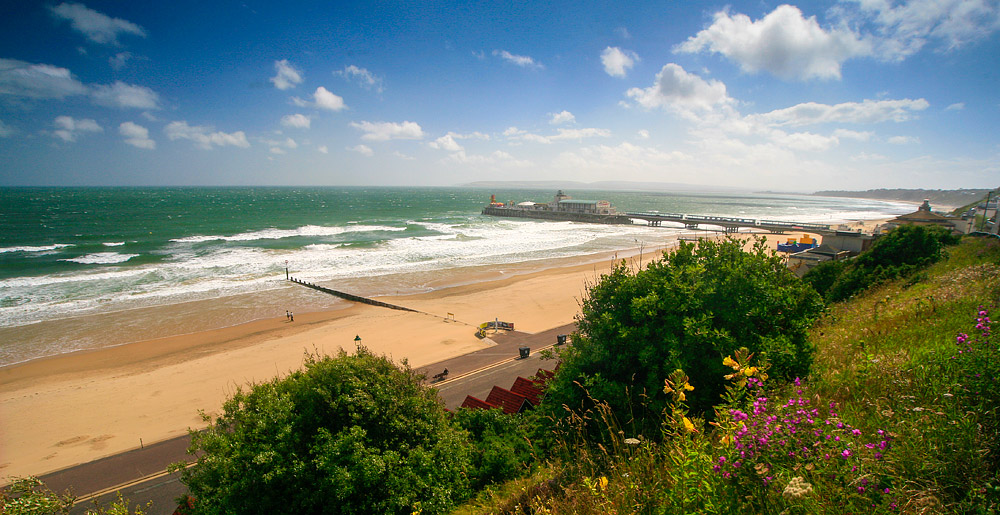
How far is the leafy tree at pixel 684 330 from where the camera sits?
808cm

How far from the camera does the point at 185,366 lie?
71.3 ft

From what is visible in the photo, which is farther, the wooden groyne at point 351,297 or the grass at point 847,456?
the wooden groyne at point 351,297

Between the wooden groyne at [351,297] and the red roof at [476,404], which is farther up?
the red roof at [476,404]

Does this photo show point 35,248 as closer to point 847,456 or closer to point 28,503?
point 28,503

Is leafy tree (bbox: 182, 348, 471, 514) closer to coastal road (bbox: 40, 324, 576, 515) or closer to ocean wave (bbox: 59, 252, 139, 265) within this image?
coastal road (bbox: 40, 324, 576, 515)

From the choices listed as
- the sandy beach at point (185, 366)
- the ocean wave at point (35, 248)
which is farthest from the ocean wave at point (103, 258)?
the sandy beach at point (185, 366)

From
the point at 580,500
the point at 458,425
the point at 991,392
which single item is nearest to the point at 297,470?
the point at 458,425

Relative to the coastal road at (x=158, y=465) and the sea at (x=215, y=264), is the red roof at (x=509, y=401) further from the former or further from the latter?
the sea at (x=215, y=264)

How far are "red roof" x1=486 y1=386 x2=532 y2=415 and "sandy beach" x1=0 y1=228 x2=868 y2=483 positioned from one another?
337cm

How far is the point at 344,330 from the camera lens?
87.3ft

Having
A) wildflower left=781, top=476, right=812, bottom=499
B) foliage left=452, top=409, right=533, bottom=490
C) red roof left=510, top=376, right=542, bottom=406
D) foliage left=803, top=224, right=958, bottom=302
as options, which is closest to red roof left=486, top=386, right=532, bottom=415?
red roof left=510, top=376, right=542, bottom=406

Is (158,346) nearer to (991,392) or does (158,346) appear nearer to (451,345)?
(451,345)

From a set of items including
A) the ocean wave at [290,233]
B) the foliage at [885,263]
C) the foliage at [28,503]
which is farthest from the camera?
the ocean wave at [290,233]

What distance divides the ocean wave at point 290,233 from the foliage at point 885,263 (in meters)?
61.9
